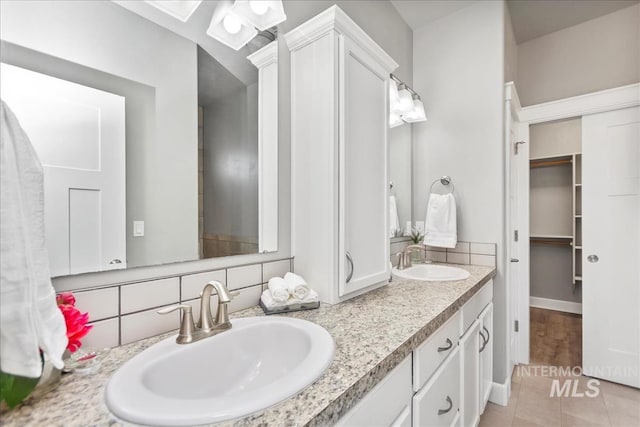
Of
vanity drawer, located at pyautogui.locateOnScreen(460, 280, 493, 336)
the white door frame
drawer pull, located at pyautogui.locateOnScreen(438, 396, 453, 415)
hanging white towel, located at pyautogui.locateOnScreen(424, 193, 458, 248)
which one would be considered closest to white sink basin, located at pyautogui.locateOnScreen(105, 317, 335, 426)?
drawer pull, located at pyautogui.locateOnScreen(438, 396, 453, 415)

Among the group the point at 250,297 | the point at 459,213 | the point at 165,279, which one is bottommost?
the point at 250,297

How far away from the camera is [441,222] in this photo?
2121 millimetres

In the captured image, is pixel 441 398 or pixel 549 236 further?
pixel 549 236

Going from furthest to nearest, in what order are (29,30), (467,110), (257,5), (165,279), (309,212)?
(467,110), (309,212), (257,5), (165,279), (29,30)

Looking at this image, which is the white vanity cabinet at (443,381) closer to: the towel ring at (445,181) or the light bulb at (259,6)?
the towel ring at (445,181)

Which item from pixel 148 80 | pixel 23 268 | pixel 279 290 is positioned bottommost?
Answer: pixel 279 290

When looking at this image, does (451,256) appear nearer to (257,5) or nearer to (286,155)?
(286,155)

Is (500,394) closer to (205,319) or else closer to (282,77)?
(205,319)

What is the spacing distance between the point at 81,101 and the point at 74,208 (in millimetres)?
262

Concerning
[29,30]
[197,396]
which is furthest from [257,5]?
[197,396]

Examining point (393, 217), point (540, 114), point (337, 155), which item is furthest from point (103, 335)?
point (540, 114)

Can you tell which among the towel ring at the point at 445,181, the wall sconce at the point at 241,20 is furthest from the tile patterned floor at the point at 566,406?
the wall sconce at the point at 241,20

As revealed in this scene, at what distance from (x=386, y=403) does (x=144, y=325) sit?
2.19ft

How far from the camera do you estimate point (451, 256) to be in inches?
86.2
